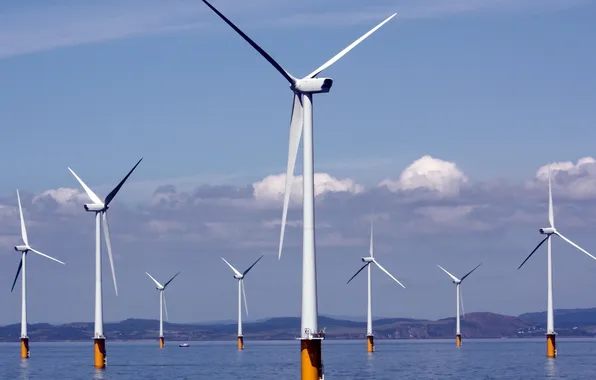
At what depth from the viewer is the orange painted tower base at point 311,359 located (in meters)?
72.6

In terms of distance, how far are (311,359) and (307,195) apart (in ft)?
32.7

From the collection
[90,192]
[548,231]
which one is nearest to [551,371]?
[548,231]

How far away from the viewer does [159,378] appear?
15400 cm

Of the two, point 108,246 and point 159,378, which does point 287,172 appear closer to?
point 108,246

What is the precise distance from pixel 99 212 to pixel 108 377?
20.8 m

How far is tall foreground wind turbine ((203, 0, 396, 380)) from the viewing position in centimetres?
7169

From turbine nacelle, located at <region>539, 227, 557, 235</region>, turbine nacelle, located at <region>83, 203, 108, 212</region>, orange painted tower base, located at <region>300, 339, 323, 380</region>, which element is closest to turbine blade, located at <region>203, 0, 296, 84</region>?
orange painted tower base, located at <region>300, 339, 323, 380</region>

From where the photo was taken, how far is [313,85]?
74.4 meters

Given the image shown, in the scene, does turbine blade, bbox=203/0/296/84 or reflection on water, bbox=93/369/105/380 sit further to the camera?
reflection on water, bbox=93/369/105/380

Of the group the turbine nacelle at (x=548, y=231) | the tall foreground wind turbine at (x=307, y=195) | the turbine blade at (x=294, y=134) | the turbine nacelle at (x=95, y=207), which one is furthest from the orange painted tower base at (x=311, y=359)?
the turbine nacelle at (x=548, y=231)

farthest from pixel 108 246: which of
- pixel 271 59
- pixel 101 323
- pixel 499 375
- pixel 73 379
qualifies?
pixel 271 59

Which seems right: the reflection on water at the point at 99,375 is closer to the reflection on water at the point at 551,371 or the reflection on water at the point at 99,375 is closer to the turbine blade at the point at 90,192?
the turbine blade at the point at 90,192

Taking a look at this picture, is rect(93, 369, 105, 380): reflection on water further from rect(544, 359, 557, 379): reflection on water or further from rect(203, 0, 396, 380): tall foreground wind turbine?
rect(203, 0, 396, 380): tall foreground wind turbine

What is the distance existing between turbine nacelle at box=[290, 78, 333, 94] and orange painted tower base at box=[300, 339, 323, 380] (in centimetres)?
1521
